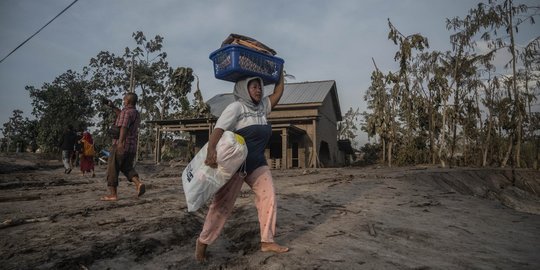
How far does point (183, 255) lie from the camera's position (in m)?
2.73

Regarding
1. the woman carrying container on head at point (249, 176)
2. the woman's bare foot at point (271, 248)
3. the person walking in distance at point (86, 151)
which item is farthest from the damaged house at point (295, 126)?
the woman's bare foot at point (271, 248)

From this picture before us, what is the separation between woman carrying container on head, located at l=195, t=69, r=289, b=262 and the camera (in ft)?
8.46

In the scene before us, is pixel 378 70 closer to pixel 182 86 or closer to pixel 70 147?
pixel 182 86

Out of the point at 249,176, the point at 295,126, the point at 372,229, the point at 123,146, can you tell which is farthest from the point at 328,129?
the point at 249,176

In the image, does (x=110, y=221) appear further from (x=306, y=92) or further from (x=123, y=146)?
(x=306, y=92)

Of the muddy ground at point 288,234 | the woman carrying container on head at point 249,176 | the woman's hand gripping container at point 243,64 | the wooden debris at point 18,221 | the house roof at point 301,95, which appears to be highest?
the house roof at point 301,95

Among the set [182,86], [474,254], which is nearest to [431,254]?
[474,254]

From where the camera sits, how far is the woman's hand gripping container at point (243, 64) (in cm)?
281

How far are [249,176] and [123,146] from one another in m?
3.13

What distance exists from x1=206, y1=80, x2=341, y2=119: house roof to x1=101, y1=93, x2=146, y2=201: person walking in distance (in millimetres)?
15208

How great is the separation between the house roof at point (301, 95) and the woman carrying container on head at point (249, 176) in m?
17.1

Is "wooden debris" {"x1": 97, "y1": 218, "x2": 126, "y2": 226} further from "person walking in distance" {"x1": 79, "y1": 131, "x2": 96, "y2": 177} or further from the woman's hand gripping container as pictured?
"person walking in distance" {"x1": 79, "y1": 131, "x2": 96, "y2": 177}

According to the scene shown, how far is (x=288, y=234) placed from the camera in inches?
130

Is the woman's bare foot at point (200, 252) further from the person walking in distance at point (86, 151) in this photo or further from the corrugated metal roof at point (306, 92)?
the corrugated metal roof at point (306, 92)
